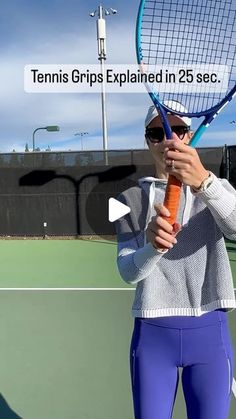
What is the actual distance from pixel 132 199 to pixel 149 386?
0.62 m

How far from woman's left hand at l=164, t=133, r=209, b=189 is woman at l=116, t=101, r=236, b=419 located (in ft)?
0.68

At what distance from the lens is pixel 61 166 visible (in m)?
11.5

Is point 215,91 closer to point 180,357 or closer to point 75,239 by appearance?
point 180,357

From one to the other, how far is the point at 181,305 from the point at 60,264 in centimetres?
668

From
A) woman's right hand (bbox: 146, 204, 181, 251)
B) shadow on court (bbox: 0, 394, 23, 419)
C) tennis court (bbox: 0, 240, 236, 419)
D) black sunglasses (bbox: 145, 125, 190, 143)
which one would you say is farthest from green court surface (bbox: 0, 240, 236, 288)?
woman's right hand (bbox: 146, 204, 181, 251)

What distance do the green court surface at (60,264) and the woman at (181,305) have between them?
4627 mm

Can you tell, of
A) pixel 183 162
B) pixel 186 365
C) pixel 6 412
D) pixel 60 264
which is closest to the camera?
pixel 183 162

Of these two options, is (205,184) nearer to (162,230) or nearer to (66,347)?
(162,230)

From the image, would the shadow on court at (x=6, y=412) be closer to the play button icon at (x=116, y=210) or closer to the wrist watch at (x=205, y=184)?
the play button icon at (x=116, y=210)

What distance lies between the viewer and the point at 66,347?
160 inches

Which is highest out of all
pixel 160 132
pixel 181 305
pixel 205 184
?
pixel 160 132

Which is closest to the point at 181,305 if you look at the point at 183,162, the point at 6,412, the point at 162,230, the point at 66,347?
the point at 162,230

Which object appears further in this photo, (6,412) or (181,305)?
(6,412)

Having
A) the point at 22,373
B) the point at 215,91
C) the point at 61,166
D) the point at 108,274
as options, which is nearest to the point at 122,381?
the point at 22,373
